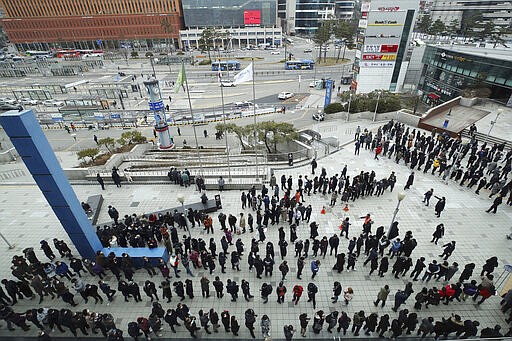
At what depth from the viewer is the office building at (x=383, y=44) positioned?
39.0m

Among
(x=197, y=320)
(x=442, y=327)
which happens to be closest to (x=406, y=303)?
(x=442, y=327)

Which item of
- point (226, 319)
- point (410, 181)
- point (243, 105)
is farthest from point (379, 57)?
point (226, 319)

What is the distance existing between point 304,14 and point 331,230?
379 ft

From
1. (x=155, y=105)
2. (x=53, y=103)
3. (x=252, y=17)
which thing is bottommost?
(x=53, y=103)

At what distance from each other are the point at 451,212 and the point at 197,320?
542 inches

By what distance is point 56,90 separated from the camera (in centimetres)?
5031

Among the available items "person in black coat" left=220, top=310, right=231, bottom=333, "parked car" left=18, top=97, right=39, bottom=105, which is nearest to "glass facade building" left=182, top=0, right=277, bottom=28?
"parked car" left=18, top=97, right=39, bottom=105

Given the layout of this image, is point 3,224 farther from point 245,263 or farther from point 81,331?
point 245,263

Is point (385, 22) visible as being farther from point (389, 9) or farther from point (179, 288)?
point (179, 288)

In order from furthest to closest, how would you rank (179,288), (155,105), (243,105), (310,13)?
(310,13)
(243,105)
(155,105)
(179,288)

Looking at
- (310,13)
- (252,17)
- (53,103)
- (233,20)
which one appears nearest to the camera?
(53,103)

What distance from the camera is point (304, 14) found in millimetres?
107375

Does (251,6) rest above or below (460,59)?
above

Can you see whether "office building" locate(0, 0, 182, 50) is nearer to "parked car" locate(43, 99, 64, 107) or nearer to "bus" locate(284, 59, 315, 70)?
"bus" locate(284, 59, 315, 70)
